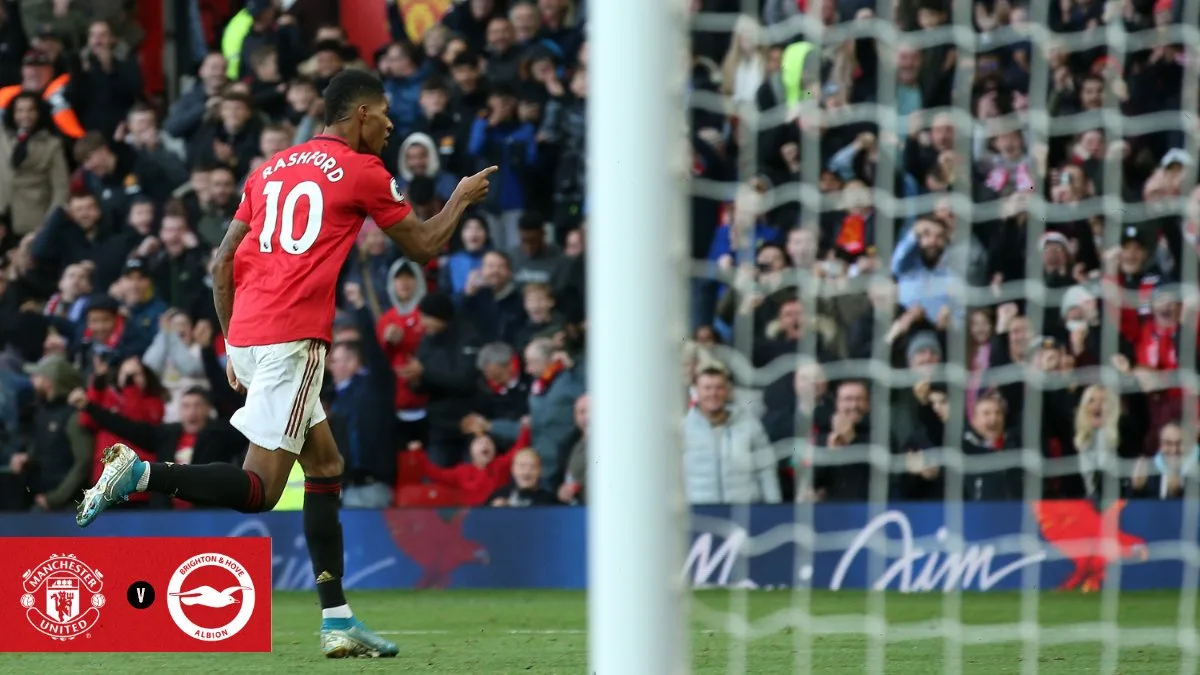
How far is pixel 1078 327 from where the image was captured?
25.9 ft

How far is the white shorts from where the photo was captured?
5.51 meters

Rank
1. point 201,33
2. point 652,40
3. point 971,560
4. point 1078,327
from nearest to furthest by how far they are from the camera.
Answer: point 652,40 → point 1078,327 → point 971,560 → point 201,33

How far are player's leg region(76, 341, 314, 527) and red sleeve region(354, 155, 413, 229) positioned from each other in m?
0.44

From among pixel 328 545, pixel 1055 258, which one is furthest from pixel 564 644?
pixel 1055 258

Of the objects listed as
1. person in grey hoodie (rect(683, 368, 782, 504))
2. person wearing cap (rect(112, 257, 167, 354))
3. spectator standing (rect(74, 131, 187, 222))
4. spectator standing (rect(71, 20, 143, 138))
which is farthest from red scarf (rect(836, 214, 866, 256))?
spectator standing (rect(71, 20, 143, 138))

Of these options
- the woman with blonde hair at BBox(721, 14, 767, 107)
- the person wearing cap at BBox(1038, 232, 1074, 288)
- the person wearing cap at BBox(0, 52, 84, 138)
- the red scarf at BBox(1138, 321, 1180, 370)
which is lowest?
the red scarf at BBox(1138, 321, 1180, 370)

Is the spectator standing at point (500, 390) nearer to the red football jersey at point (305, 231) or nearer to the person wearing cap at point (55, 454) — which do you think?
the person wearing cap at point (55, 454)

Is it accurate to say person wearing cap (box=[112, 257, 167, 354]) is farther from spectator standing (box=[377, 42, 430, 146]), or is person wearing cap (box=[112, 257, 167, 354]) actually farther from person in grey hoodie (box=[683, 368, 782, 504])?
person in grey hoodie (box=[683, 368, 782, 504])

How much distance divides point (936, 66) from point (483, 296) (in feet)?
9.31

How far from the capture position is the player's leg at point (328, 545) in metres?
5.62

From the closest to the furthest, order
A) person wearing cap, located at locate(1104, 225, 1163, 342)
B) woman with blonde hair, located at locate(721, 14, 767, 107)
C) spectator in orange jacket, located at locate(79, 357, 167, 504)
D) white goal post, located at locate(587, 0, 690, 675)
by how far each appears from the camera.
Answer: white goal post, located at locate(587, 0, 690, 675), person wearing cap, located at locate(1104, 225, 1163, 342), woman with blonde hair, located at locate(721, 14, 767, 107), spectator in orange jacket, located at locate(79, 357, 167, 504)

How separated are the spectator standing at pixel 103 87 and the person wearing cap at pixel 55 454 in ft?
7.43

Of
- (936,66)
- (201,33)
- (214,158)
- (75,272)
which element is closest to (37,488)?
A: (75,272)

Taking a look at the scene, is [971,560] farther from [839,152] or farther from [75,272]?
[75,272]
